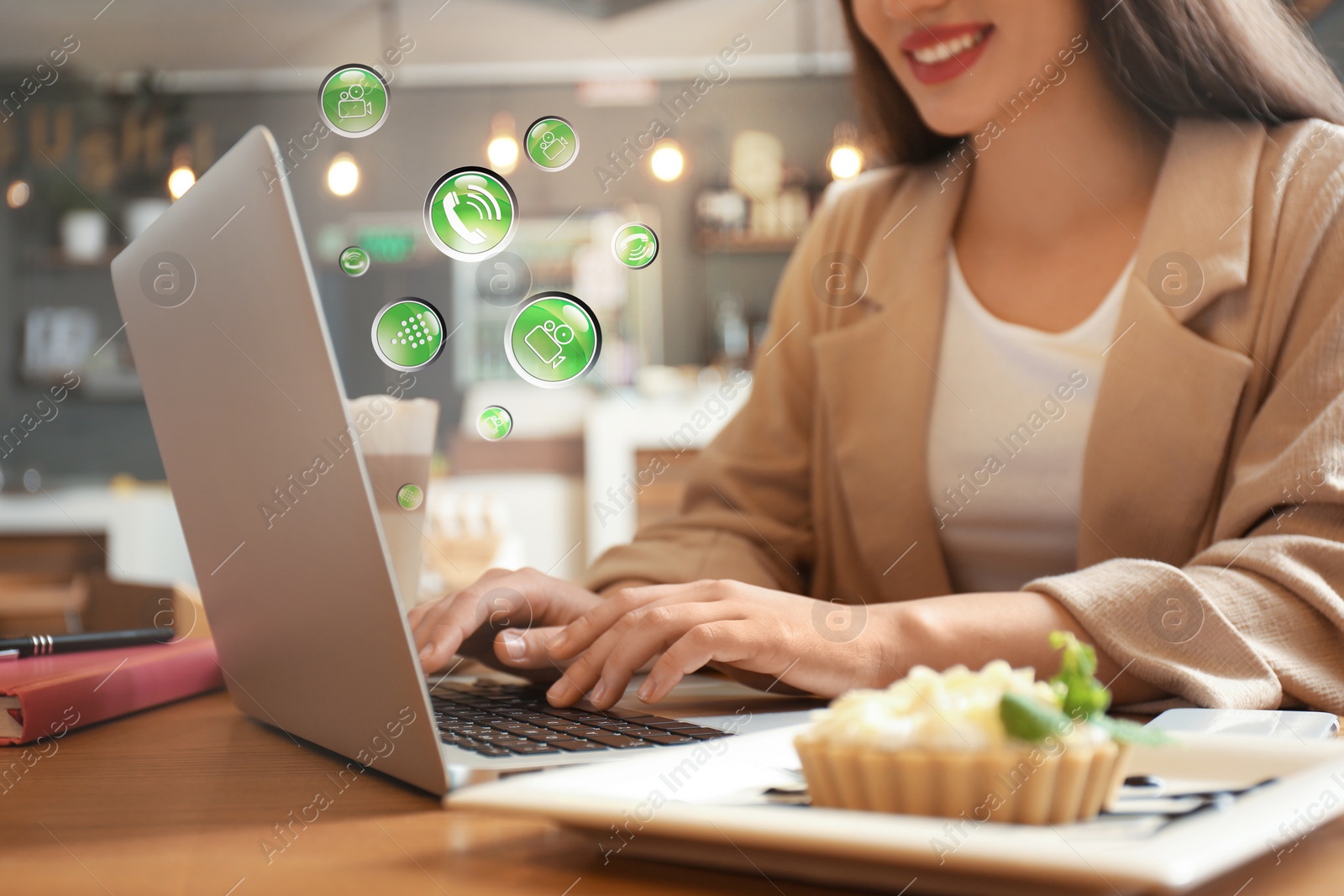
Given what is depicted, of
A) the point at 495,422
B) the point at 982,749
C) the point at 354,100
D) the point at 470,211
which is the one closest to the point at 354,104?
the point at 354,100

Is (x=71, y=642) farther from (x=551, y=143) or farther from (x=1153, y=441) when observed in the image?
(x=1153, y=441)

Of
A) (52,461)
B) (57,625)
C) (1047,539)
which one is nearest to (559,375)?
(1047,539)

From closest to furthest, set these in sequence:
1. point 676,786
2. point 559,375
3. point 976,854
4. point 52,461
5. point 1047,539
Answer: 1. point 976,854
2. point 676,786
3. point 559,375
4. point 1047,539
5. point 52,461

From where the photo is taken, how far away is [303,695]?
511mm

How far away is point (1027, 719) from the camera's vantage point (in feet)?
1.02

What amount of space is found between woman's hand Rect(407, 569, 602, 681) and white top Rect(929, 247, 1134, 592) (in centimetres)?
40

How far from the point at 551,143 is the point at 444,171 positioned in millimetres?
4473

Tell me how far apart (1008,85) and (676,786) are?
2.47 feet

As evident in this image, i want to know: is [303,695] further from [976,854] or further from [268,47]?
[268,47]

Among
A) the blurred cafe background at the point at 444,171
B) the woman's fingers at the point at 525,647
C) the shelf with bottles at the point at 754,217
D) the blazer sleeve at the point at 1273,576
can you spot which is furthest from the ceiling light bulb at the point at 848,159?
the woman's fingers at the point at 525,647

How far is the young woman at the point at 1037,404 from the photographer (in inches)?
23.8

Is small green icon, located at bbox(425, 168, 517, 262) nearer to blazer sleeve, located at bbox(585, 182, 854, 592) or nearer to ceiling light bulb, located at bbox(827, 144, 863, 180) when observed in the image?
blazer sleeve, located at bbox(585, 182, 854, 592)

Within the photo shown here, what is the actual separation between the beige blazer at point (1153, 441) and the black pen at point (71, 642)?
31cm

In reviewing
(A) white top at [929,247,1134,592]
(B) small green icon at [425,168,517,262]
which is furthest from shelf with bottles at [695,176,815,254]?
(B) small green icon at [425,168,517,262]
